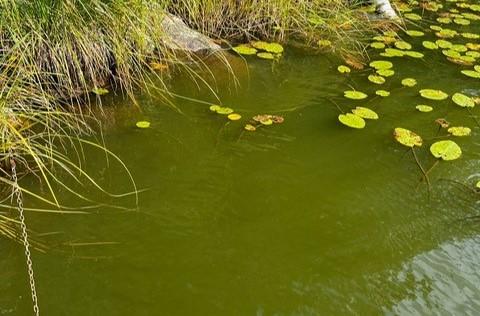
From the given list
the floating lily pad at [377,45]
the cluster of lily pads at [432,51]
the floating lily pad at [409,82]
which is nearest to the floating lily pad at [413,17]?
the cluster of lily pads at [432,51]

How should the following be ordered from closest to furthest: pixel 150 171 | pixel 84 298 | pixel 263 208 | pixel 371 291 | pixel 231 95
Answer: pixel 84 298
pixel 371 291
pixel 263 208
pixel 150 171
pixel 231 95

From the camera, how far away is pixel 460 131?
134 inches

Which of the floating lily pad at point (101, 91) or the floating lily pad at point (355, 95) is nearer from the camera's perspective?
the floating lily pad at point (101, 91)

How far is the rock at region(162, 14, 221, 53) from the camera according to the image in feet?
13.4

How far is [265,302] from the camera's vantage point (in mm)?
2127

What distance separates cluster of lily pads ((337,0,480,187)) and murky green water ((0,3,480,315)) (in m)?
0.07

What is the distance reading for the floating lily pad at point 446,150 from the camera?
313cm

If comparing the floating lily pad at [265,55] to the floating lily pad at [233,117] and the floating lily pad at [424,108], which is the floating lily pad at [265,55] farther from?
the floating lily pad at [424,108]

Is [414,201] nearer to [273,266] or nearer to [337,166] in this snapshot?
[337,166]

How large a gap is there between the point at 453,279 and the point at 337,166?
936 millimetres

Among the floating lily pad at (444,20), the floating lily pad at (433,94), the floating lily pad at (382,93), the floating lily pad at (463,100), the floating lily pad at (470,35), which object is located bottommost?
the floating lily pad at (382,93)

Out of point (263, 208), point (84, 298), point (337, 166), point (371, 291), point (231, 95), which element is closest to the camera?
point (84, 298)

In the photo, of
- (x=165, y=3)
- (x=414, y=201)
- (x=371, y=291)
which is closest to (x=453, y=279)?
(x=371, y=291)

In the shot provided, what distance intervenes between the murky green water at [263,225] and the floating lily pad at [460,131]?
40mm
